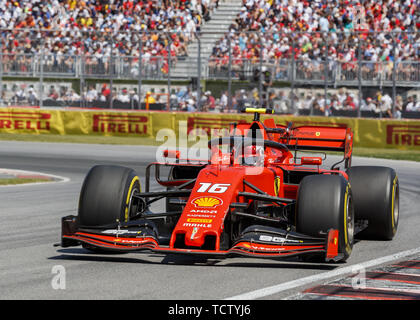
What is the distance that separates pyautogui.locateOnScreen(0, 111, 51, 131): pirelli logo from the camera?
96.0ft

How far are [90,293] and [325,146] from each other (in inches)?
209

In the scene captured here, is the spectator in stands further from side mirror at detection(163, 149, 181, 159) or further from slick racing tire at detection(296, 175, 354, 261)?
slick racing tire at detection(296, 175, 354, 261)

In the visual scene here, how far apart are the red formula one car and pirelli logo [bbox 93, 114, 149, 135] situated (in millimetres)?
18386

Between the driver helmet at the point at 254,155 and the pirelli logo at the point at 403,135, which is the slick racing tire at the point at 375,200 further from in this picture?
the pirelli logo at the point at 403,135

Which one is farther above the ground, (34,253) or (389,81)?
(389,81)

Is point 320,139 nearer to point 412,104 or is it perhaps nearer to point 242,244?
point 242,244

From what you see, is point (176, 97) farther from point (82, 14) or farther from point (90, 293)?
point (90, 293)

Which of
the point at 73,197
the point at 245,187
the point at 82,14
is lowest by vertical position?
the point at 73,197

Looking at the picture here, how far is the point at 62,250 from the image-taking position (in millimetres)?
8797

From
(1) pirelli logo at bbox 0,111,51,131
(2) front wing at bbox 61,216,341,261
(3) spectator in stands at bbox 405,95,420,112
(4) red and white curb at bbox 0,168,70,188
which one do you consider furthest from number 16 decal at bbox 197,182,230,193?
(1) pirelli logo at bbox 0,111,51,131

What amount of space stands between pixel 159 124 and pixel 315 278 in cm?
Result: 2091

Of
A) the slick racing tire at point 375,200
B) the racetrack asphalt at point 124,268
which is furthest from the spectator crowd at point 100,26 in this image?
the slick racing tire at point 375,200

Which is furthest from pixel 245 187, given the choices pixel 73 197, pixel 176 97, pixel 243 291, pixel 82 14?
pixel 82 14
